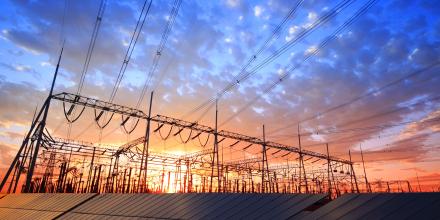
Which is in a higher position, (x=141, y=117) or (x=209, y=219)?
(x=141, y=117)

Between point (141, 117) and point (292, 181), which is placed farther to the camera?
point (292, 181)

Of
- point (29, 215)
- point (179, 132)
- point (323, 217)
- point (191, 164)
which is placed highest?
point (179, 132)

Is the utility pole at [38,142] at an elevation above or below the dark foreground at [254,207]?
above

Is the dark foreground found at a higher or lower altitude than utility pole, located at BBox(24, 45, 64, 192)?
lower

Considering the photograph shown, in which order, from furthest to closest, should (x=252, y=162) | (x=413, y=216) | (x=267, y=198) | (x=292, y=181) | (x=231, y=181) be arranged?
(x=231, y=181), (x=292, y=181), (x=252, y=162), (x=267, y=198), (x=413, y=216)

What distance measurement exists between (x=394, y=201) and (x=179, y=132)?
85.6ft

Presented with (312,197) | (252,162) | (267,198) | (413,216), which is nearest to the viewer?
(413,216)

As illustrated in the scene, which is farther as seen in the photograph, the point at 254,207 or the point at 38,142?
the point at 38,142

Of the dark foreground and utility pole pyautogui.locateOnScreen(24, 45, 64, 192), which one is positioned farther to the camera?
utility pole pyautogui.locateOnScreen(24, 45, 64, 192)

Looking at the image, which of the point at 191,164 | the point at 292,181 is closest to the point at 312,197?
the point at 191,164

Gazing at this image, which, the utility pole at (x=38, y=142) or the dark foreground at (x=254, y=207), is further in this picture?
the utility pole at (x=38, y=142)

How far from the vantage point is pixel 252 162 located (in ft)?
142

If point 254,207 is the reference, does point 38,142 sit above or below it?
above

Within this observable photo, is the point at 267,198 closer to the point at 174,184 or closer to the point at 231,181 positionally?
the point at 174,184
